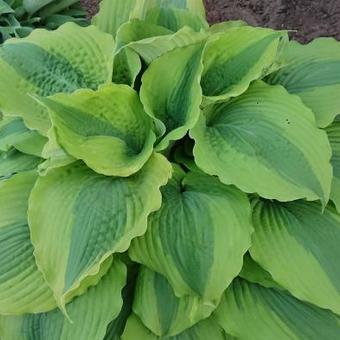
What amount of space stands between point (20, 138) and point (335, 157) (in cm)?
56

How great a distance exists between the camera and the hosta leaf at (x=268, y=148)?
3.42ft

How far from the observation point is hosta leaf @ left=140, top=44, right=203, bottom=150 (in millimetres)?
1103

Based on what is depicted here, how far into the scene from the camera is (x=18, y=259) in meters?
1.10

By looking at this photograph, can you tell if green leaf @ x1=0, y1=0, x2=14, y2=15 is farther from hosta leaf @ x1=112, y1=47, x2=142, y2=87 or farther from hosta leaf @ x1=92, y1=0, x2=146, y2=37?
hosta leaf @ x1=112, y1=47, x2=142, y2=87

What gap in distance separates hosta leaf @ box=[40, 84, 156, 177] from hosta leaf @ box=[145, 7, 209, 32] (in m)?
0.19

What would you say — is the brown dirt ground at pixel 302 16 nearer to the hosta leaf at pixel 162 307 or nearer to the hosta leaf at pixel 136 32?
the hosta leaf at pixel 136 32

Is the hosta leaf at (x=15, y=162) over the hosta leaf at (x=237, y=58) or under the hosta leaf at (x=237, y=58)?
under

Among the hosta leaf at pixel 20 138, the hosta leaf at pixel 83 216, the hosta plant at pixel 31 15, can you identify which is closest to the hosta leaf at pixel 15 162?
the hosta leaf at pixel 20 138

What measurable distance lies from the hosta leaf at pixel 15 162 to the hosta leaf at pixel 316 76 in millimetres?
460

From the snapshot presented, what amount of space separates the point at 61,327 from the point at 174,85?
1.44 feet

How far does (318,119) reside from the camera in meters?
1.18

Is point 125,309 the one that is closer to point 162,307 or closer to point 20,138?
point 162,307

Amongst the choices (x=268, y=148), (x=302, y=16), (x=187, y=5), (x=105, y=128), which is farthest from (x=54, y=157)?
(x=302, y=16)

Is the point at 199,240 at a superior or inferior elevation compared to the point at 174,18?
inferior
